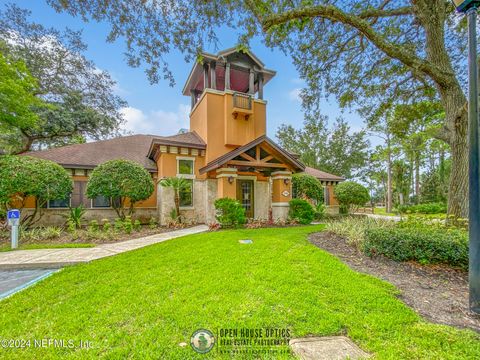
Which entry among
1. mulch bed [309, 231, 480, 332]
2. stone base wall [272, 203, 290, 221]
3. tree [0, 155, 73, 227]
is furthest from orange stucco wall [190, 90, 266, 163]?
mulch bed [309, 231, 480, 332]

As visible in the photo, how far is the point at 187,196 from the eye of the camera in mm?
11695

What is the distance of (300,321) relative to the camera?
2.69 m

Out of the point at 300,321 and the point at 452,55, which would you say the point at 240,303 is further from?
the point at 452,55

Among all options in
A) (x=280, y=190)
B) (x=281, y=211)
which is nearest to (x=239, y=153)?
(x=280, y=190)

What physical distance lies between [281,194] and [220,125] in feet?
17.3

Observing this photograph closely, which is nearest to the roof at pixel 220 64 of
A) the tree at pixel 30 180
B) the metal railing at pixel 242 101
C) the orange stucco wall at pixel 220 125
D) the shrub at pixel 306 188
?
the orange stucco wall at pixel 220 125

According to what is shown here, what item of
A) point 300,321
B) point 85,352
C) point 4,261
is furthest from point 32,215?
point 300,321

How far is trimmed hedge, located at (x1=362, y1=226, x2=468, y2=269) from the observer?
4422 millimetres

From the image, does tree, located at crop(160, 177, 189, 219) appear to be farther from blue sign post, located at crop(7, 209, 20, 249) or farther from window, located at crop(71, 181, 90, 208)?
blue sign post, located at crop(7, 209, 20, 249)

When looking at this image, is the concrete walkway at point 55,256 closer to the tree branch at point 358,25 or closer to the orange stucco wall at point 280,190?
the orange stucco wall at point 280,190

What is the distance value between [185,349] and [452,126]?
366 inches

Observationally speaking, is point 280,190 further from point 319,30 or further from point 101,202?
point 101,202

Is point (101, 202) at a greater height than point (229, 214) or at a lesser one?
greater

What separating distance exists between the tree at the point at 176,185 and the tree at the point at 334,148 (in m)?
21.8
